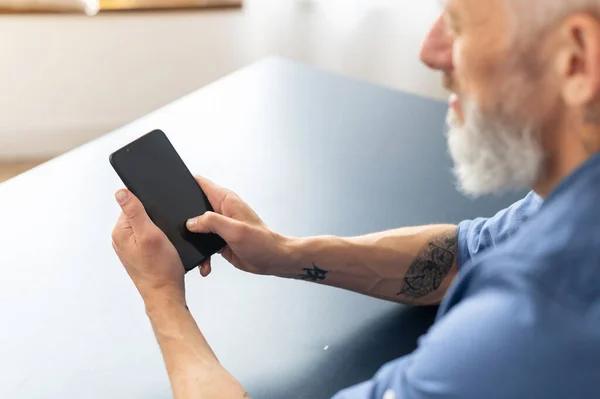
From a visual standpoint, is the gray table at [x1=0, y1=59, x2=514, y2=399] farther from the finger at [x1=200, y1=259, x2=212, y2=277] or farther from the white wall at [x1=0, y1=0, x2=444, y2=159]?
the white wall at [x1=0, y1=0, x2=444, y2=159]

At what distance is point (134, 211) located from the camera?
2.81 feet

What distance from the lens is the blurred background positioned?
216cm

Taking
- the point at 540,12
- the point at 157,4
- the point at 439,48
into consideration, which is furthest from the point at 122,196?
the point at 157,4

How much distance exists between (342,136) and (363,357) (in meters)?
0.54

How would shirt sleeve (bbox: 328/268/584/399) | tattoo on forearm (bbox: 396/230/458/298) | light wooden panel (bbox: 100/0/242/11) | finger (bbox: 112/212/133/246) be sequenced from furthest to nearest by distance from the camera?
1. light wooden panel (bbox: 100/0/242/11)
2. tattoo on forearm (bbox: 396/230/458/298)
3. finger (bbox: 112/212/133/246)
4. shirt sleeve (bbox: 328/268/584/399)

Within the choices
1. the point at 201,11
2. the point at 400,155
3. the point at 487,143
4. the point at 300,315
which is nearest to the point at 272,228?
the point at 300,315

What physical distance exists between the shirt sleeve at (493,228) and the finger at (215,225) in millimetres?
324

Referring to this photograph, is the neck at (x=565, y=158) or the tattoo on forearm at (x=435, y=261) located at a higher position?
the neck at (x=565, y=158)

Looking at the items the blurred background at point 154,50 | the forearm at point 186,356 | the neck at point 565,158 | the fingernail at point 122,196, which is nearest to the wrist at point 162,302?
the forearm at point 186,356

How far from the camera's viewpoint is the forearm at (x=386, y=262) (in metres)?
0.95

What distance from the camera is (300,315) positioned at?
91 centimetres

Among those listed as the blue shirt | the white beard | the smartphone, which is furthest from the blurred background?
the blue shirt

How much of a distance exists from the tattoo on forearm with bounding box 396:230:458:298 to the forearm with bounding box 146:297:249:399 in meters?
0.32

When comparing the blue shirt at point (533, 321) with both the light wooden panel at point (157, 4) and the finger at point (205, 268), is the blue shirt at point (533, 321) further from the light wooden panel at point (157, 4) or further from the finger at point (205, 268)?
the light wooden panel at point (157, 4)
